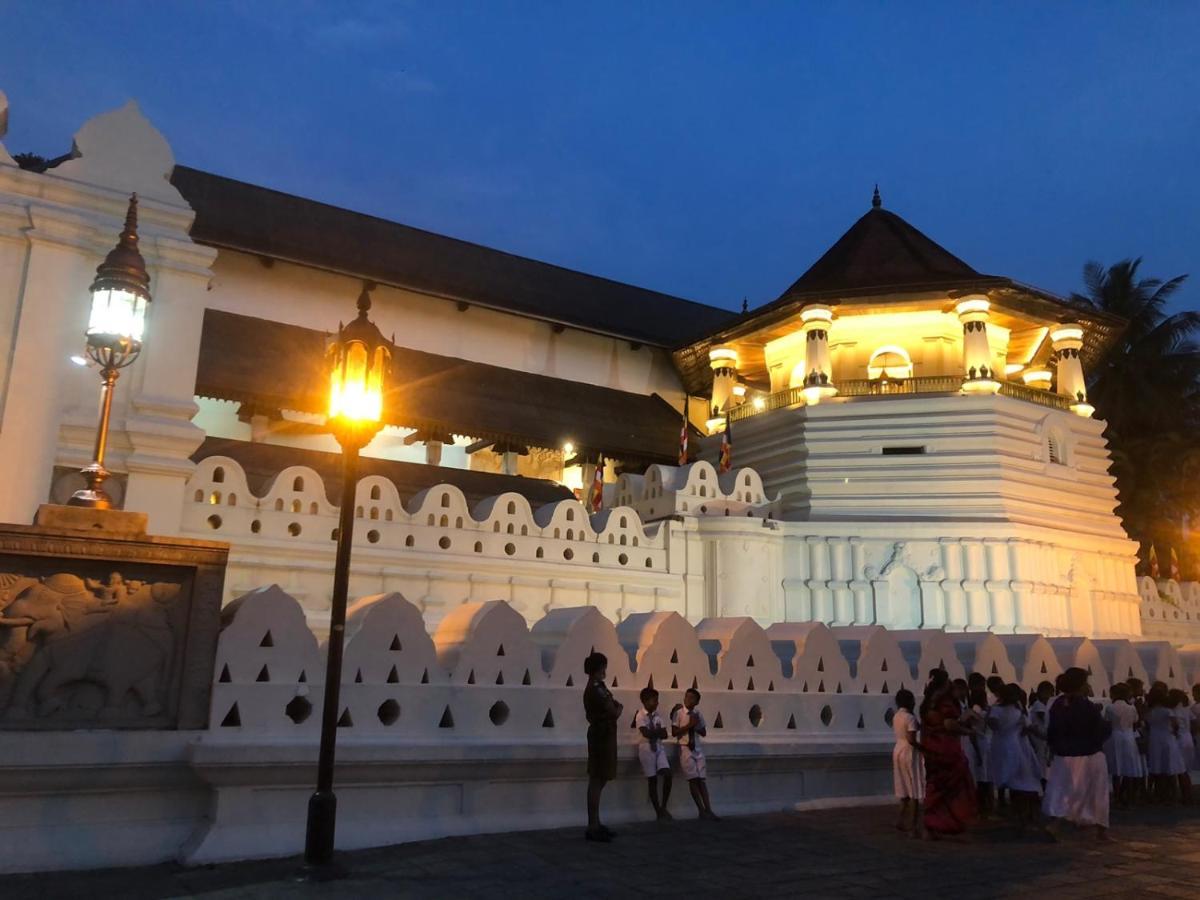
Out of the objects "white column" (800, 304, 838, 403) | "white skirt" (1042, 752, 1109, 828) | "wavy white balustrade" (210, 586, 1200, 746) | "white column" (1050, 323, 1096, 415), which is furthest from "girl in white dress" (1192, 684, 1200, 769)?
"white column" (1050, 323, 1096, 415)

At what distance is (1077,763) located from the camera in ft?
27.7

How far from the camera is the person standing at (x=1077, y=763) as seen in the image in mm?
8219

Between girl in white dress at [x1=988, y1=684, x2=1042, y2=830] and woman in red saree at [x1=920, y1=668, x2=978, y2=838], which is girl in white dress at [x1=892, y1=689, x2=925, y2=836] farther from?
girl in white dress at [x1=988, y1=684, x2=1042, y2=830]

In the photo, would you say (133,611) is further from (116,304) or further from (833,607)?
(833,607)

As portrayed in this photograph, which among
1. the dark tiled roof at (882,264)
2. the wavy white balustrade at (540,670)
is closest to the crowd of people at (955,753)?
the wavy white balustrade at (540,670)

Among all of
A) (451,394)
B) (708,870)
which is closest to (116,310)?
(708,870)

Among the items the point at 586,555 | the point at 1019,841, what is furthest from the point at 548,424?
the point at 1019,841

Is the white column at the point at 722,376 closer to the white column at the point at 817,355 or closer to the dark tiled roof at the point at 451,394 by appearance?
Result: the dark tiled roof at the point at 451,394

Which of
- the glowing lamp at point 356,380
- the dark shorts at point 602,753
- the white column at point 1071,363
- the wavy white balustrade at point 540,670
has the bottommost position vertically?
the dark shorts at point 602,753

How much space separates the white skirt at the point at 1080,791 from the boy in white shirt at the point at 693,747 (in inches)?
118

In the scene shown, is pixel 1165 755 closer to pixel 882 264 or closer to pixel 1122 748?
pixel 1122 748

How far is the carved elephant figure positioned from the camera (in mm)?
6020

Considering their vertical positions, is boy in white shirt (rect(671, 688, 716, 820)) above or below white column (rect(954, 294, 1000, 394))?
below

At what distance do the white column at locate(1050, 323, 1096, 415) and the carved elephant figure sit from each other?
23833 mm
